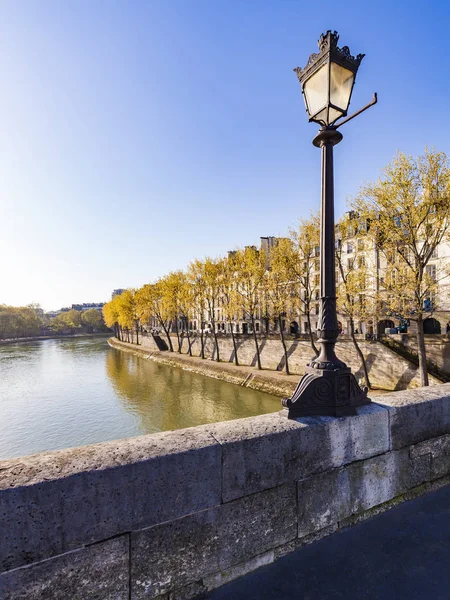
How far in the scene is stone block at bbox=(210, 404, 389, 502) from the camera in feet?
8.25

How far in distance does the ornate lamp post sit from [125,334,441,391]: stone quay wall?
70.6ft

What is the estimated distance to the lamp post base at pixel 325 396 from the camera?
3.06m

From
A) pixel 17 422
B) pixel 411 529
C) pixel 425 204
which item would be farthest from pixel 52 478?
pixel 17 422

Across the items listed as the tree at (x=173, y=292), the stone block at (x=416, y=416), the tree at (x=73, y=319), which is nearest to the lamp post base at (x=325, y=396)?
the stone block at (x=416, y=416)

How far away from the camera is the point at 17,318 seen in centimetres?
11594

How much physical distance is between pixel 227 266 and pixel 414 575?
3485 centimetres

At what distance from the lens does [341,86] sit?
11.6ft

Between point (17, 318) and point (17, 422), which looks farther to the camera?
point (17, 318)

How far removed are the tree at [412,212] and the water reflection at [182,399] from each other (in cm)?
1067

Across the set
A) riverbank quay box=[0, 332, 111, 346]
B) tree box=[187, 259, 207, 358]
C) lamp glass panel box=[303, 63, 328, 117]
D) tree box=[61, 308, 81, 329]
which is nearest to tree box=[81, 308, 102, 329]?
tree box=[61, 308, 81, 329]

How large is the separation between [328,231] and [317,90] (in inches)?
60.3

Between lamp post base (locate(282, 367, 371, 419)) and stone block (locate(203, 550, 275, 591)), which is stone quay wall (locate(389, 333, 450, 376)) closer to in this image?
lamp post base (locate(282, 367, 371, 419))

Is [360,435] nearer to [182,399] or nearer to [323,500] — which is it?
[323,500]

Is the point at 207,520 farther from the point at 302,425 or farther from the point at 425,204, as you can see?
the point at 425,204
